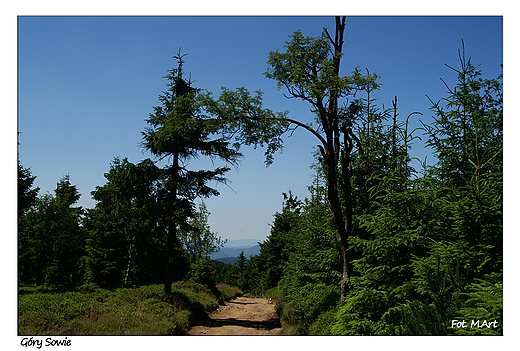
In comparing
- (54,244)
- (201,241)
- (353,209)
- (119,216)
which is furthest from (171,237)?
(201,241)

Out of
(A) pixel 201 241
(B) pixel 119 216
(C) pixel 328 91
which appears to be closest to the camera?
(C) pixel 328 91

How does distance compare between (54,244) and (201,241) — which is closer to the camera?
(54,244)

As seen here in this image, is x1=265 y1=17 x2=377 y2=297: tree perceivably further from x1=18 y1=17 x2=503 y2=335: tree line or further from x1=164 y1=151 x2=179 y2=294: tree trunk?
x1=164 y1=151 x2=179 y2=294: tree trunk

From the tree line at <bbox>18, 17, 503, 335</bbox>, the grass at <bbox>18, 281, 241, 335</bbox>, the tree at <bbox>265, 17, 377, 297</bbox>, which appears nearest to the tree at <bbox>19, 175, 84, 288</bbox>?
the tree line at <bbox>18, 17, 503, 335</bbox>

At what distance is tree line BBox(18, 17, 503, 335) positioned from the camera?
457 centimetres

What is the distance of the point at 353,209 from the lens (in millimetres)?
9523

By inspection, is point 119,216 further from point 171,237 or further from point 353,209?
point 353,209

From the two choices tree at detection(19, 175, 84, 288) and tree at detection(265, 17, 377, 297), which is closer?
tree at detection(265, 17, 377, 297)

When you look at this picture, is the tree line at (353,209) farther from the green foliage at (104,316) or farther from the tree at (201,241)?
the tree at (201,241)

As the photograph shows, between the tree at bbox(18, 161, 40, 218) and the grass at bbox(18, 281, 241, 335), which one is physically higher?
the tree at bbox(18, 161, 40, 218)

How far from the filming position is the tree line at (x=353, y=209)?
15.0 feet

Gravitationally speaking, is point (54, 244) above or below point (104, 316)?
above
